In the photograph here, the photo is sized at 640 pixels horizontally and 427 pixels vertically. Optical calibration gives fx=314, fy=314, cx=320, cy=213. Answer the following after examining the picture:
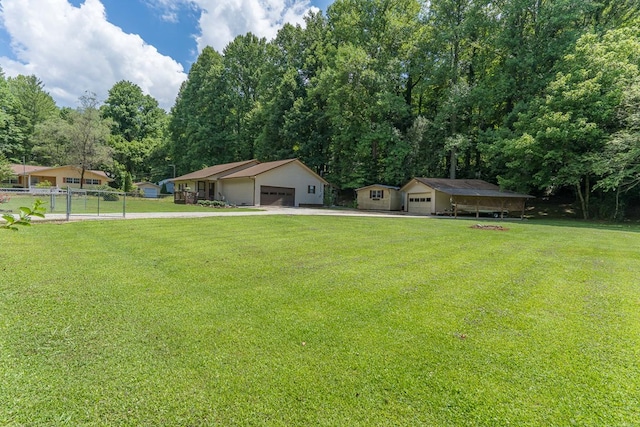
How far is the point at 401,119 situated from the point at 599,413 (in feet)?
104

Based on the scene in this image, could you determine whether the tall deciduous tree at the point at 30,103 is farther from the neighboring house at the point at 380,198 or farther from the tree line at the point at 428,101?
the neighboring house at the point at 380,198

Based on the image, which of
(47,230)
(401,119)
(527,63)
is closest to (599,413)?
(47,230)

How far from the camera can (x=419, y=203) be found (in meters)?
25.3

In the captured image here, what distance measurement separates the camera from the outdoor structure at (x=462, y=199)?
74.2ft

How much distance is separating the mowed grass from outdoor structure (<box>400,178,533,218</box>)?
1692 centimetres

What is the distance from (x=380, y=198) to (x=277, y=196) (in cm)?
934

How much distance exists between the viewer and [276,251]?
285 inches

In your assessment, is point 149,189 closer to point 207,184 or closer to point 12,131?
point 207,184

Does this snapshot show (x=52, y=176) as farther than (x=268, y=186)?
Yes

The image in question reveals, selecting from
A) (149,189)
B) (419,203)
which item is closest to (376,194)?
(419,203)

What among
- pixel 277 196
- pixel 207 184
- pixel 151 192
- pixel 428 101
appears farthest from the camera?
pixel 151 192

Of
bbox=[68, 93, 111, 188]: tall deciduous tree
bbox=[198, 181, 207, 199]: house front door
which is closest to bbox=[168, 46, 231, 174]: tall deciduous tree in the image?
bbox=[198, 181, 207, 199]: house front door

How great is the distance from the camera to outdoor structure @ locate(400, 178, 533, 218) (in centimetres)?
2261

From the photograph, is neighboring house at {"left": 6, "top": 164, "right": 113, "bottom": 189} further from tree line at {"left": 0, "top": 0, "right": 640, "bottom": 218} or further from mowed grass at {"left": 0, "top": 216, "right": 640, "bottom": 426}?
mowed grass at {"left": 0, "top": 216, "right": 640, "bottom": 426}
